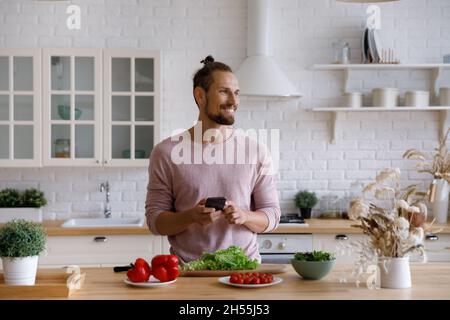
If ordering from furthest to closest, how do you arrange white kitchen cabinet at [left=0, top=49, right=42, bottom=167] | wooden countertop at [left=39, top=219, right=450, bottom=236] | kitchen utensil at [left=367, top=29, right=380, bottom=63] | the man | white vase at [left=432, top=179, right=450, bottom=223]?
kitchen utensil at [left=367, top=29, right=380, bottom=63] < white vase at [left=432, top=179, right=450, bottom=223] < white kitchen cabinet at [left=0, top=49, right=42, bottom=167] < wooden countertop at [left=39, top=219, right=450, bottom=236] < the man

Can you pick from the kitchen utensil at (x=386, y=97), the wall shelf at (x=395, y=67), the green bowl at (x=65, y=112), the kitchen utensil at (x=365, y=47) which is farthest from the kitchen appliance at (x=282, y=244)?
the green bowl at (x=65, y=112)

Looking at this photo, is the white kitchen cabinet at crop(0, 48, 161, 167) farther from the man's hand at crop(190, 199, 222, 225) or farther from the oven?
the man's hand at crop(190, 199, 222, 225)

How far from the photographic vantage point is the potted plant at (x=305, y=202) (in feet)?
18.4

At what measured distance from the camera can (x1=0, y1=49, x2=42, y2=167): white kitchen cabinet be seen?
5.27 metres

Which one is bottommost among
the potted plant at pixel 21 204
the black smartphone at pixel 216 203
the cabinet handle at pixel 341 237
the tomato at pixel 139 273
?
the cabinet handle at pixel 341 237

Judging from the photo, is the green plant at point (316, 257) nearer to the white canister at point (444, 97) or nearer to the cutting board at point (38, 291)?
the cutting board at point (38, 291)

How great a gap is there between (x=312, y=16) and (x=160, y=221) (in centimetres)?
300

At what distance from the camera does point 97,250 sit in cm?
504

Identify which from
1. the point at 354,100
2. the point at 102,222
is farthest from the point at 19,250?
the point at 354,100

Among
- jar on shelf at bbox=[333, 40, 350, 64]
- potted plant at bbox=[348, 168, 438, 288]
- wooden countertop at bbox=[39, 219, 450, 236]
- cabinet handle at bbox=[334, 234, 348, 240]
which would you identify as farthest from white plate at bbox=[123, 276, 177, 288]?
jar on shelf at bbox=[333, 40, 350, 64]

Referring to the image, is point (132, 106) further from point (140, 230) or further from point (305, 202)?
point (305, 202)

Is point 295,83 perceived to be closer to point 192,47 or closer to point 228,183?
point 192,47

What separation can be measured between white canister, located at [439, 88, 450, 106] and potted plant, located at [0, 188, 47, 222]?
326 cm

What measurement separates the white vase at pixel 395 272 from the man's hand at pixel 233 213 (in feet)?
2.25
